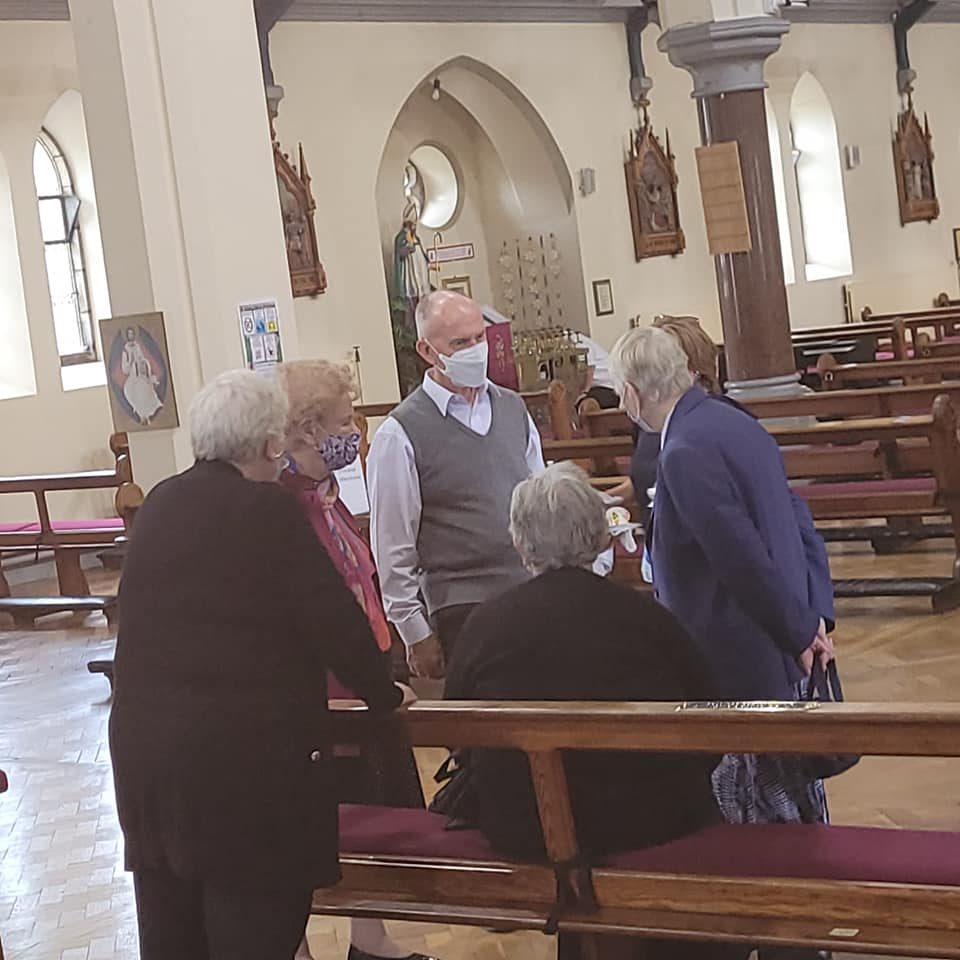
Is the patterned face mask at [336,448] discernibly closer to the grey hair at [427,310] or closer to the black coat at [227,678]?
the grey hair at [427,310]

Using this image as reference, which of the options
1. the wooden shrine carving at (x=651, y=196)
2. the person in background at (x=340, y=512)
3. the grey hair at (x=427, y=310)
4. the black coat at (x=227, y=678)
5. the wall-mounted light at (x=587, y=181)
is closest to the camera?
the black coat at (x=227, y=678)

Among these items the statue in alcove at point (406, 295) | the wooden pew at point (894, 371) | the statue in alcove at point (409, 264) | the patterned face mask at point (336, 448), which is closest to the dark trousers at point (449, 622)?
the patterned face mask at point (336, 448)

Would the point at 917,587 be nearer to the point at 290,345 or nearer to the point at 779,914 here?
the point at 290,345

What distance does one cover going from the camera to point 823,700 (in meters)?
3.70

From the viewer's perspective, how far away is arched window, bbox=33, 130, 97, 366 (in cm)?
1320

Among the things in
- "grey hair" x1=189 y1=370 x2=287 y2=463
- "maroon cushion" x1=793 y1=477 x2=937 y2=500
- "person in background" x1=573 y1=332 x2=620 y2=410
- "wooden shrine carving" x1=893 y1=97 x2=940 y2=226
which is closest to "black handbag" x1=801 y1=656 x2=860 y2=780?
"grey hair" x1=189 y1=370 x2=287 y2=463

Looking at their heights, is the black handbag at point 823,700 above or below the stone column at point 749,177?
below

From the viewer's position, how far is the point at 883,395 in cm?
870

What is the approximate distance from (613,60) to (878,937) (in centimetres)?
1437

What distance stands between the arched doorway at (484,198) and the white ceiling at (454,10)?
0.50 m

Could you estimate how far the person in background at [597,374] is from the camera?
13.4m

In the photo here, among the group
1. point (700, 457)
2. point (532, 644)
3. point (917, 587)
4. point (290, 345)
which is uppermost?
point (290, 345)

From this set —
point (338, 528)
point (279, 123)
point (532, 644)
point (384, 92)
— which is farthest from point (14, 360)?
point (532, 644)

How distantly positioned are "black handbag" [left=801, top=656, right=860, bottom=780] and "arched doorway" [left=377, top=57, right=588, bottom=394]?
11.6 metres
